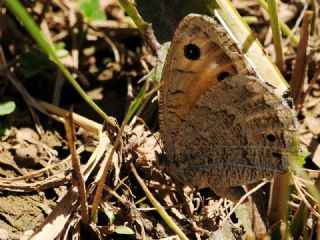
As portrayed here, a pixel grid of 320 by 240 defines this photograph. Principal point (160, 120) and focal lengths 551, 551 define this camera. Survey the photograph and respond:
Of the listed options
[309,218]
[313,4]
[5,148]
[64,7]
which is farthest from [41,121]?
[313,4]

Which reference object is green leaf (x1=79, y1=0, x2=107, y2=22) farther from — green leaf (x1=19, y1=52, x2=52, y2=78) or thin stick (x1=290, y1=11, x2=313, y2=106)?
thin stick (x1=290, y1=11, x2=313, y2=106)

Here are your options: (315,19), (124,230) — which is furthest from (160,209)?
(315,19)

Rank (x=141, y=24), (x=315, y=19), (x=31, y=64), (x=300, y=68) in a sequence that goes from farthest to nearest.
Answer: (x=315, y=19) → (x=31, y=64) → (x=300, y=68) → (x=141, y=24)

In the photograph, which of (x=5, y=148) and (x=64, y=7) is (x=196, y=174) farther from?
(x=64, y=7)

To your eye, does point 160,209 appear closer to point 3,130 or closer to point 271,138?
point 271,138

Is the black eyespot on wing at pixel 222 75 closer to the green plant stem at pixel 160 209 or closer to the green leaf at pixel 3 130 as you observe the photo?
the green plant stem at pixel 160 209

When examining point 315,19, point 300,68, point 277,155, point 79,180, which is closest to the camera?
point 79,180
